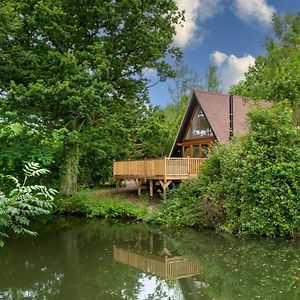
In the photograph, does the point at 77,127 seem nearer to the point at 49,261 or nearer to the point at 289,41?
the point at 49,261

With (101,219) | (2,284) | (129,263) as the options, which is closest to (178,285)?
(129,263)

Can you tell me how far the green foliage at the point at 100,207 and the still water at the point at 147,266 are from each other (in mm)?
3030

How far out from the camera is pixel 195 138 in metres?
21.8

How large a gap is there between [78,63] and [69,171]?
5.69 metres

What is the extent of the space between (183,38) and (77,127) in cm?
960

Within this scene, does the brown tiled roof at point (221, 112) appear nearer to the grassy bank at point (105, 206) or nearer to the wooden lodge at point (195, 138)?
the wooden lodge at point (195, 138)

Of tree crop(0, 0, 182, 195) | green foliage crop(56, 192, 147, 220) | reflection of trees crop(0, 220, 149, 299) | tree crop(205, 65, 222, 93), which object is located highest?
tree crop(205, 65, 222, 93)

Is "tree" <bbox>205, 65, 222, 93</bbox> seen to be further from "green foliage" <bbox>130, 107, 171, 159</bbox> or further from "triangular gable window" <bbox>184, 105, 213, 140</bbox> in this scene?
"triangular gable window" <bbox>184, 105, 213, 140</bbox>

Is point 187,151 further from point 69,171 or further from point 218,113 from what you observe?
point 69,171

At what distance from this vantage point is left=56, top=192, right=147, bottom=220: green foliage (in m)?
17.6

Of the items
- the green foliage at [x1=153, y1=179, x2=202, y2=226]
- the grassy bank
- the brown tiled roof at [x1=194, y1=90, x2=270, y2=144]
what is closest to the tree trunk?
the grassy bank

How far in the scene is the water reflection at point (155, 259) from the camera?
9.24 m

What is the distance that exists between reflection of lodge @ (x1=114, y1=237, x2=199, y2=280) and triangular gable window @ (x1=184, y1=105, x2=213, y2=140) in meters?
10.5

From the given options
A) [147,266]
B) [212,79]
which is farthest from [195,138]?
[212,79]
